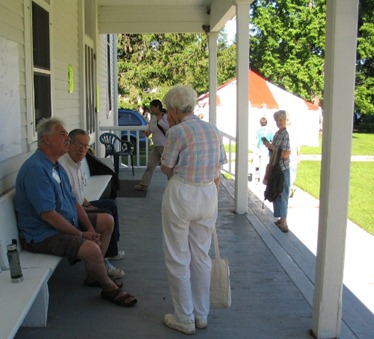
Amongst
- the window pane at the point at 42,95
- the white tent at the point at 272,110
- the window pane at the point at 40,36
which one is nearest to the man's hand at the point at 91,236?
the window pane at the point at 42,95

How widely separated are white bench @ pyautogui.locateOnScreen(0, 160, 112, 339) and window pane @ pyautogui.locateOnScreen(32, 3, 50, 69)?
5.41 ft

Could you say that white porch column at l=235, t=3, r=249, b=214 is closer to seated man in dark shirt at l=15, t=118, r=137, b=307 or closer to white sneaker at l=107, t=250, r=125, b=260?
white sneaker at l=107, t=250, r=125, b=260

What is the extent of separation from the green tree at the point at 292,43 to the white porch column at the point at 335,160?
91.1 ft

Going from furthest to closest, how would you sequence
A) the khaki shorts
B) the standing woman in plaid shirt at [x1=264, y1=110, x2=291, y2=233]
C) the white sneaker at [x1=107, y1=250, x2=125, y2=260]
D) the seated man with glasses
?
the standing woman in plaid shirt at [x1=264, y1=110, x2=291, y2=233] → the white sneaker at [x1=107, y1=250, x2=125, y2=260] → the seated man with glasses → the khaki shorts

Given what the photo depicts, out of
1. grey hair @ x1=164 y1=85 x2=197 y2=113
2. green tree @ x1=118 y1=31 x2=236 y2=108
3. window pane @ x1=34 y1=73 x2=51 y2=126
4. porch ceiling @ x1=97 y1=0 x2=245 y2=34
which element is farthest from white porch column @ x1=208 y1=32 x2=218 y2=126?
green tree @ x1=118 y1=31 x2=236 y2=108

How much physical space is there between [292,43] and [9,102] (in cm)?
2825

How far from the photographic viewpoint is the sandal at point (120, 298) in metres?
3.56

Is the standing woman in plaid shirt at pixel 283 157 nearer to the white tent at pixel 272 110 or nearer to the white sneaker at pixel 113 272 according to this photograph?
the white sneaker at pixel 113 272

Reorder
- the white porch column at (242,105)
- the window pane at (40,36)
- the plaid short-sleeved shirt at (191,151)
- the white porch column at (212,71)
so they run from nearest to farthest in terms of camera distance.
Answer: the plaid short-sleeved shirt at (191,151), the window pane at (40,36), the white porch column at (242,105), the white porch column at (212,71)

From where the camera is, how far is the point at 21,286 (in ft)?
9.25

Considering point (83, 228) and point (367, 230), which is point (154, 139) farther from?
point (83, 228)

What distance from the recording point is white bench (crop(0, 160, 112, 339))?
2.48 meters

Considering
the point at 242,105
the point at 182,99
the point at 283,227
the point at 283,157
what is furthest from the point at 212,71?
the point at 182,99

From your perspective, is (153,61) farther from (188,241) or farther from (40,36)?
(188,241)
